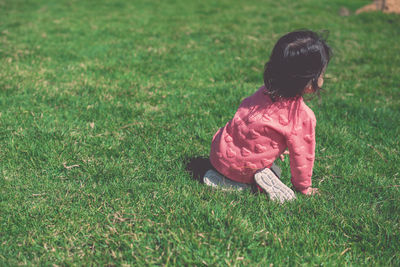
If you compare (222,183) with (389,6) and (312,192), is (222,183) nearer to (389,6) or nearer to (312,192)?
(312,192)

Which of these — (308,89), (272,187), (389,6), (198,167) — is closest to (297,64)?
(308,89)

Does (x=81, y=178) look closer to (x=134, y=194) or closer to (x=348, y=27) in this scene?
(x=134, y=194)

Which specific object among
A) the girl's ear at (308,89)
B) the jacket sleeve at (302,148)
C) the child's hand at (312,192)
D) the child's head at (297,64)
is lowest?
the child's hand at (312,192)

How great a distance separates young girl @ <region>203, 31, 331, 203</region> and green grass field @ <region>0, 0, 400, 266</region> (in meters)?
0.15

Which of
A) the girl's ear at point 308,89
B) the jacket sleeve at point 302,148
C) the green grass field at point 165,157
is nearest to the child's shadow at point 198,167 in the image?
the green grass field at point 165,157

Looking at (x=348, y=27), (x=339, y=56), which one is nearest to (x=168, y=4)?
(x=348, y=27)

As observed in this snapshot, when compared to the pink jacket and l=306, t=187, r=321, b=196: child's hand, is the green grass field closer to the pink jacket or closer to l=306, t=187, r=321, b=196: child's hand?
l=306, t=187, r=321, b=196: child's hand

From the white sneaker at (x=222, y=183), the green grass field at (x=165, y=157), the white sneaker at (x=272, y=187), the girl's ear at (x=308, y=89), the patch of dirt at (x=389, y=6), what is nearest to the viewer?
the green grass field at (x=165, y=157)

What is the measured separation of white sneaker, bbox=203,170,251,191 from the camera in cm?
270

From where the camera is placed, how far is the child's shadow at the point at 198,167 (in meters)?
2.94

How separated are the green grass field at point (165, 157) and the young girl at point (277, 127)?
145 millimetres

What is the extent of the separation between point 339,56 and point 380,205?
4370 millimetres

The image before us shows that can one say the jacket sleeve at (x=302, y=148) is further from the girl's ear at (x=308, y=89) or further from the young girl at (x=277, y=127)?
the girl's ear at (x=308, y=89)

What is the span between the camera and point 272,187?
255 centimetres
